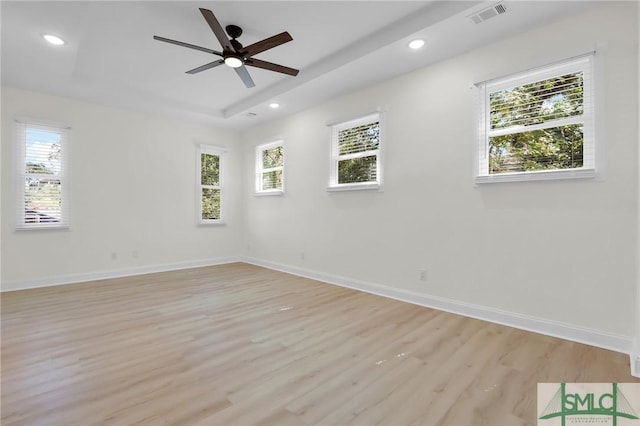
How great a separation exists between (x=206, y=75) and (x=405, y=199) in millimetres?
3174

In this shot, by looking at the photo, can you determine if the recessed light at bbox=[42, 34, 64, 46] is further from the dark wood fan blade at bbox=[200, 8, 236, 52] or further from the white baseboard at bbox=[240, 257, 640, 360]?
the white baseboard at bbox=[240, 257, 640, 360]

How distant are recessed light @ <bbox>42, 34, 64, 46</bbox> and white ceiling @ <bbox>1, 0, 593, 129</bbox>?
7 cm

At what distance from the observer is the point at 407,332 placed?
9.17ft

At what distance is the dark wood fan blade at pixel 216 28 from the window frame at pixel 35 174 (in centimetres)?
351

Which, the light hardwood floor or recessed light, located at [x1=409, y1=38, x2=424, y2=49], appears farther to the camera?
recessed light, located at [x1=409, y1=38, x2=424, y2=49]

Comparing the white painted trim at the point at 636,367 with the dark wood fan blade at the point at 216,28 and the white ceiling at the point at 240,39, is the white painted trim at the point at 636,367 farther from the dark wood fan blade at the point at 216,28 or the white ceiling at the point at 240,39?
the dark wood fan blade at the point at 216,28

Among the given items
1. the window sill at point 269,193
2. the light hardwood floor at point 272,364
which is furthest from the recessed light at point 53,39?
→ the window sill at point 269,193

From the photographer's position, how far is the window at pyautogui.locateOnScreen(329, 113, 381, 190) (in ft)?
13.8

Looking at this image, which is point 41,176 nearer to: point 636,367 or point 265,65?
point 265,65

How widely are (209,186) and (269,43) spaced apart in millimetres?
4033

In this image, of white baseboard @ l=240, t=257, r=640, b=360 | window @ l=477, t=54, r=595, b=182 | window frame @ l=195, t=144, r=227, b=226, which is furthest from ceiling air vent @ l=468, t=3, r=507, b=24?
window frame @ l=195, t=144, r=227, b=226

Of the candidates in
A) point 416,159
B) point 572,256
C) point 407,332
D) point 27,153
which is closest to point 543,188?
point 572,256

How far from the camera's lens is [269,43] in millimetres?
2848

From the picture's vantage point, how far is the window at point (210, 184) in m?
→ 6.16
